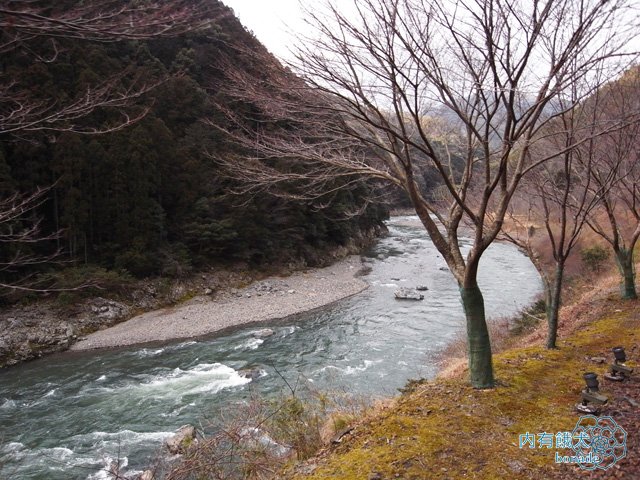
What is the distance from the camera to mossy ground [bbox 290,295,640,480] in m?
3.46

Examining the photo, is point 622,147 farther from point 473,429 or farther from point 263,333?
point 263,333

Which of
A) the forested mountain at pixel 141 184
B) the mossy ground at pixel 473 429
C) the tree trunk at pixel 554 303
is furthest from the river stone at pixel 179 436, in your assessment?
the forested mountain at pixel 141 184

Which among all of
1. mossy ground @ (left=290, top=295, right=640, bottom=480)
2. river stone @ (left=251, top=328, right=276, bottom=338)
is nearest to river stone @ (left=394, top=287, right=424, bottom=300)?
river stone @ (left=251, top=328, right=276, bottom=338)

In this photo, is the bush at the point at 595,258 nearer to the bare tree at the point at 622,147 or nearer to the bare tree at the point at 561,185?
the bare tree at the point at 622,147

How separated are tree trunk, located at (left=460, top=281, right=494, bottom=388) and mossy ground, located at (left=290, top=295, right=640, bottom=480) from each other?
0.17 meters

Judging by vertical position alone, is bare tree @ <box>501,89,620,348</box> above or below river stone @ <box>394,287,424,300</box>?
above

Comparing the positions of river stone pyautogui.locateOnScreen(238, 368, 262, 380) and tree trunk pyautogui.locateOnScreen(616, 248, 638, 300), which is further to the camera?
river stone pyautogui.locateOnScreen(238, 368, 262, 380)

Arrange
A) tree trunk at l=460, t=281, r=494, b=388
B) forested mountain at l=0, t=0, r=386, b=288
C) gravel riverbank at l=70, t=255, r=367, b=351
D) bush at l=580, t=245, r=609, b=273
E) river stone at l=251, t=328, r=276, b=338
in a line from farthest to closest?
forested mountain at l=0, t=0, r=386, b=288
bush at l=580, t=245, r=609, b=273
gravel riverbank at l=70, t=255, r=367, b=351
river stone at l=251, t=328, r=276, b=338
tree trunk at l=460, t=281, r=494, b=388

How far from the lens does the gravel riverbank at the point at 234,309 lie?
1555 centimetres

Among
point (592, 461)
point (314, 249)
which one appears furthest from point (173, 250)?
point (592, 461)

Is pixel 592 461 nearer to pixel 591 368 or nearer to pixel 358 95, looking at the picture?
pixel 591 368

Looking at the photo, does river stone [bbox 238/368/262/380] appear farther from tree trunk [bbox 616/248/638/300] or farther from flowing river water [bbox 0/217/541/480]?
tree trunk [bbox 616/248/638/300]

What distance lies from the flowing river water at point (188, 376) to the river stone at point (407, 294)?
1.95ft

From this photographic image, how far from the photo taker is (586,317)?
8.60m
